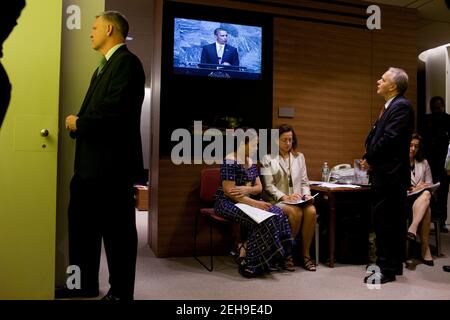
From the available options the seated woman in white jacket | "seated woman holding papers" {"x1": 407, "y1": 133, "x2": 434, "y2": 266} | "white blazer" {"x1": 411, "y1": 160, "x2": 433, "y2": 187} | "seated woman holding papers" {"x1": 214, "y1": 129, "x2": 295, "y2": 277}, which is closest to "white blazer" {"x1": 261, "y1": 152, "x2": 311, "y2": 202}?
the seated woman in white jacket

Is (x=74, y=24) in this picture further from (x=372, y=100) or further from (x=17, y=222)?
(x=372, y=100)

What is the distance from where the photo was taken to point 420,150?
4121 millimetres

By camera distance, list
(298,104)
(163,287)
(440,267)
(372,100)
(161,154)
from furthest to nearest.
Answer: (372,100), (298,104), (161,154), (440,267), (163,287)

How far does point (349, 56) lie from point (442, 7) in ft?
4.56

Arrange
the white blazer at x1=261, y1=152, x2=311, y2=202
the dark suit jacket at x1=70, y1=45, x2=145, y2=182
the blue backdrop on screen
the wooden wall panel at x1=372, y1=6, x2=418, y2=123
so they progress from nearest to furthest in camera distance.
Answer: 1. the dark suit jacket at x1=70, y1=45, x2=145, y2=182
2. the white blazer at x1=261, y1=152, x2=311, y2=202
3. the blue backdrop on screen
4. the wooden wall panel at x1=372, y1=6, x2=418, y2=123

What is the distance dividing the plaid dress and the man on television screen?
1.20 metres

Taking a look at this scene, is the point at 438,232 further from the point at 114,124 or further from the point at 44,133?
the point at 44,133

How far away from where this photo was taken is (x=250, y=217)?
327cm

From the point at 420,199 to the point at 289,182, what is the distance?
4.28 ft

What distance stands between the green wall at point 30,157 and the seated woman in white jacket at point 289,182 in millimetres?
1952

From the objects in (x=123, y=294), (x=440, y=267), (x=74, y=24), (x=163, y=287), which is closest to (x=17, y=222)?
(x=123, y=294)

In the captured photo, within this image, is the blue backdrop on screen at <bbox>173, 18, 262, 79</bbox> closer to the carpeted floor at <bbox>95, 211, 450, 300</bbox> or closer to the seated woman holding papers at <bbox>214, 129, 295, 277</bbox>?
the seated woman holding papers at <bbox>214, 129, 295, 277</bbox>

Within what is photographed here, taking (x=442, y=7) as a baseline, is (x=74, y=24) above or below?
below

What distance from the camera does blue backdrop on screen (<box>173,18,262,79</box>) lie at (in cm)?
400
